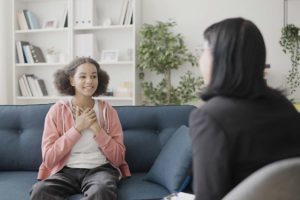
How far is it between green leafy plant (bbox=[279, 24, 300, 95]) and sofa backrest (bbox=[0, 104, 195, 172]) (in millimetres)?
1390

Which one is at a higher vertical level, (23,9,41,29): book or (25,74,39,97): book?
(23,9,41,29): book

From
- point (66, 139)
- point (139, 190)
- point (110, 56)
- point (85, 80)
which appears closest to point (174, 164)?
point (139, 190)

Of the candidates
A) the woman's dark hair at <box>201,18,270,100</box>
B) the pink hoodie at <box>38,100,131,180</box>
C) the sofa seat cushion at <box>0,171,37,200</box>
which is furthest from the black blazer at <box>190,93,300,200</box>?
the sofa seat cushion at <box>0,171,37,200</box>

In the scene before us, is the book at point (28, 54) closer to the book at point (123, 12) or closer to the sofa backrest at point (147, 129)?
the book at point (123, 12)

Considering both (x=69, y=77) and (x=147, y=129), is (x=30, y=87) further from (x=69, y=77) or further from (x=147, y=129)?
(x=147, y=129)

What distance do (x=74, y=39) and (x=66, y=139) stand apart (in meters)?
1.79

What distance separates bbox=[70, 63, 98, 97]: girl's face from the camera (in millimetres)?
2129

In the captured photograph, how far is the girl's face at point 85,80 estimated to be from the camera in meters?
2.13

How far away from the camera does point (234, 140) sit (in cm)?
89

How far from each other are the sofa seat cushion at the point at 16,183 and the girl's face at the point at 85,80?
61 cm

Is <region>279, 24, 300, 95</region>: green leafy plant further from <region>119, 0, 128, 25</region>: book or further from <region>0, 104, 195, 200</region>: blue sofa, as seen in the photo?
<region>119, 0, 128, 25</region>: book

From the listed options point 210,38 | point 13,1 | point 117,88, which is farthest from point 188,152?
point 13,1

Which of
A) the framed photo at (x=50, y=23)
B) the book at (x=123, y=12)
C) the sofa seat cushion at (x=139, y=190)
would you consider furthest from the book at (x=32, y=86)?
the sofa seat cushion at (x=139, y=190)

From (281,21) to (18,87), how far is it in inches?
111
